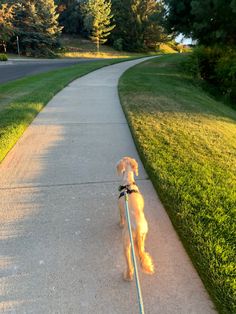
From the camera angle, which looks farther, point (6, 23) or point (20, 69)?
point (6, 23)

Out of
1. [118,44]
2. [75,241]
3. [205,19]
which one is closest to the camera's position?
[75,241]

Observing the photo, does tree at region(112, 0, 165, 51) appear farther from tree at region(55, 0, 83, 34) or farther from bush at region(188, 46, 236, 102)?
bush at region(188, 46, 236, 102)

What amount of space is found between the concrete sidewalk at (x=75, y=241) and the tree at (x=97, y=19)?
2105 inches

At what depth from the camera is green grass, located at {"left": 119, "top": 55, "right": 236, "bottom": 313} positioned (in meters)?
2.72

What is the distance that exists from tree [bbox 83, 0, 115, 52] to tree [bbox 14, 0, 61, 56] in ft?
30.7

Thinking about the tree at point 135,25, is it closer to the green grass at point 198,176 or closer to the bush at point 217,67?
the bush at point 217,67

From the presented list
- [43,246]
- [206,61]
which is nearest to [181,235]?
[43,246]

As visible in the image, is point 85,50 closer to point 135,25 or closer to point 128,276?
point 135,25

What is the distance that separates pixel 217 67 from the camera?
54.9 ft

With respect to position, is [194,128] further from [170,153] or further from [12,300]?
[12,300]

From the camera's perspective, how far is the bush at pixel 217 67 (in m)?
15.0

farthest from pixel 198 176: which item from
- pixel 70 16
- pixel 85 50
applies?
pixel 70 16

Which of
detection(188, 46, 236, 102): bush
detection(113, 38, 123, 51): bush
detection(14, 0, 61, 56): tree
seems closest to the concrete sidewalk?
detection(188, 46, 236, 102): bush

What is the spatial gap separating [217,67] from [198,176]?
1411cm
